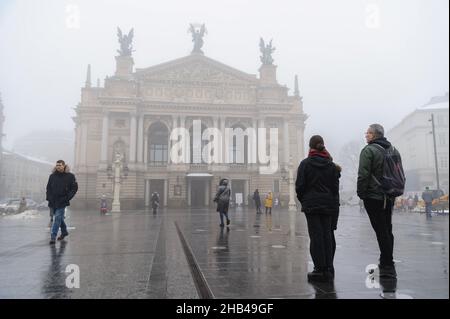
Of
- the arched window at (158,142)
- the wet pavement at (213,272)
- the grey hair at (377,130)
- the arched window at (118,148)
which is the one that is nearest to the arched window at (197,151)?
the arched window at (158,142)

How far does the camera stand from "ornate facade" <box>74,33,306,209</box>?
46594mm

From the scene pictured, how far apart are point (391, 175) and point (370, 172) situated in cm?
26

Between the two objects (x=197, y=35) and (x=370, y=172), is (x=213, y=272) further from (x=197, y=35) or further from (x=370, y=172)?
Answer: (x=197, y=35)

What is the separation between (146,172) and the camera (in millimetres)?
47000

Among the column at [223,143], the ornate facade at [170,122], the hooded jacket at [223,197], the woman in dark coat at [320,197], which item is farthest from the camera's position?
the column at [223,143]

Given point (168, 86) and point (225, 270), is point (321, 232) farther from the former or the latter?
point (168, 86)

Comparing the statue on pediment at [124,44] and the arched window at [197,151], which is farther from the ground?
the statue on pediment at [124,44]

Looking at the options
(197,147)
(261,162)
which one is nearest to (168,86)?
(197,147)

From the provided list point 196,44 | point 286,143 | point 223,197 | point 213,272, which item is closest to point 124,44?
point 196,44

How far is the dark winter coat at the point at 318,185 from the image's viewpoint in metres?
4.38

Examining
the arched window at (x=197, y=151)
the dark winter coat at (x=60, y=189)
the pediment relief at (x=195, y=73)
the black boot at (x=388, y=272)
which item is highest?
the pediment relief at (x=195, y=73)

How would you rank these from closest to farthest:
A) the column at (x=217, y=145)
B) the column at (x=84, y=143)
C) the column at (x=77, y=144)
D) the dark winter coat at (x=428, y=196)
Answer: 1. the dark winter coat at (x=428, y=196)
2. the column at (x=217, y=145)
3. the column at (x=84, y=143)
4. the column at (x=77, y=144)

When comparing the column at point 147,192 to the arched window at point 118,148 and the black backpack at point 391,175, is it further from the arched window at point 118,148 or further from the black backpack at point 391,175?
the black backpack at point 391,175
